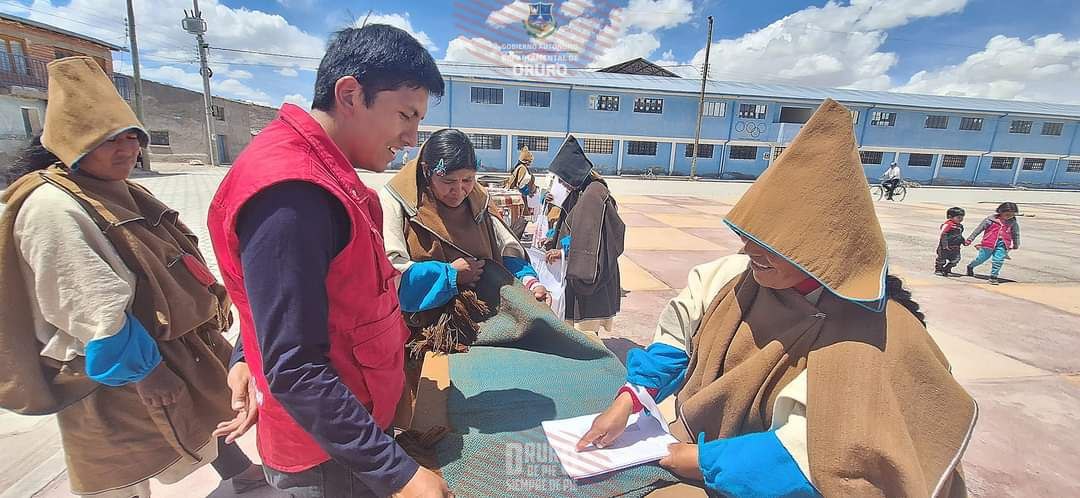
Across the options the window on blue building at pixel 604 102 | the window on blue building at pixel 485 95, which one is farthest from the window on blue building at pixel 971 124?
the window on blue building at pixel 485 95

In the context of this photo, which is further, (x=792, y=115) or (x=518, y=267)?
(x=792, y=115)

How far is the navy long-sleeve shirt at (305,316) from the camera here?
0.78 metres

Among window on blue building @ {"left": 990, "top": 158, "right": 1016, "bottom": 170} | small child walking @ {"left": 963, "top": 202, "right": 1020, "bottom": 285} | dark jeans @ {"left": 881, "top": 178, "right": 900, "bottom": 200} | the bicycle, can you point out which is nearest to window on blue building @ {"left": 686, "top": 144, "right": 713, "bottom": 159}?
the bicycle

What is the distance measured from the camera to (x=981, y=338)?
414 centimetres

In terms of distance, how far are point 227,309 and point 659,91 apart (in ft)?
88.2

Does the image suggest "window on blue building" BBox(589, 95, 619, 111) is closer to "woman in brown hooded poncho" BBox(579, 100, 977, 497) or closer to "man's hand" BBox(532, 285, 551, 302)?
"man's hand" BBox(532, 285, 551, 302)

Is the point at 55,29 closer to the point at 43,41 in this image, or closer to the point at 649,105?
the point at 43,41

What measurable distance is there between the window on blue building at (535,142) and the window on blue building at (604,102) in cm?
324

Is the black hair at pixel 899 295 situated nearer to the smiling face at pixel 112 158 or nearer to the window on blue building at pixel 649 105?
the smiling face at pixel 112 158

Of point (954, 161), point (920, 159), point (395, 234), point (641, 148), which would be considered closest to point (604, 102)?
point (641, 148)

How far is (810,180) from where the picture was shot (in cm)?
99

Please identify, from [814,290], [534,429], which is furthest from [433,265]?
[814,290]

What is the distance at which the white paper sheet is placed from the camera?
1.21 metres

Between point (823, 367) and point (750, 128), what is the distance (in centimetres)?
2988
